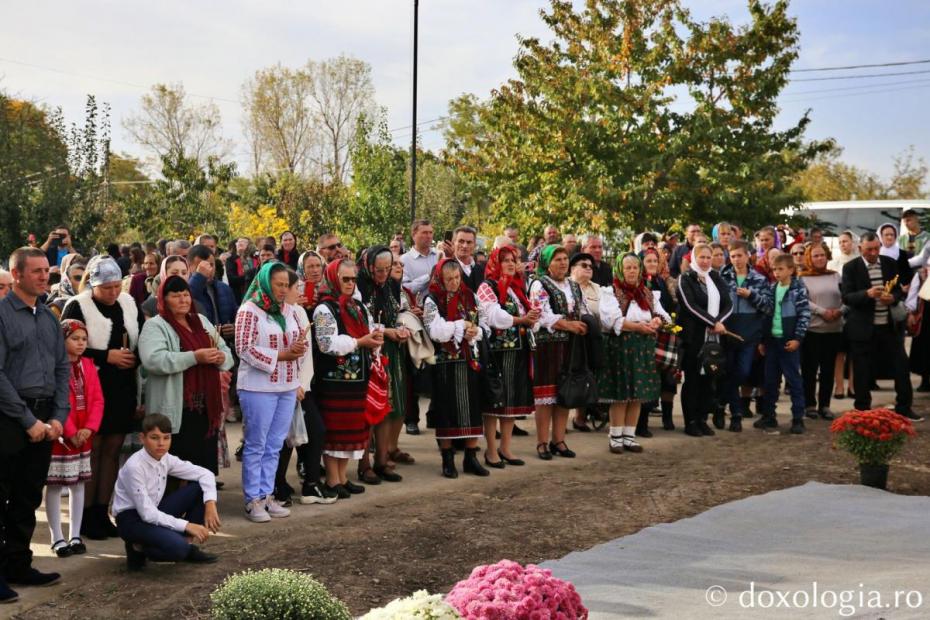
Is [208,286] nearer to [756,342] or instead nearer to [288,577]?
[756,342]

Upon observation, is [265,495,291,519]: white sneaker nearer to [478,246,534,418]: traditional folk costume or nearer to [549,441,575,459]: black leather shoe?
[478,246,534,418]: traditional folk costume

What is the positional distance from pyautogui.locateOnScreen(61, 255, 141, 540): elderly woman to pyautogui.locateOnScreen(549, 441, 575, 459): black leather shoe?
443cm

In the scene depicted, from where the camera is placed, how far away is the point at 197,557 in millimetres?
6949

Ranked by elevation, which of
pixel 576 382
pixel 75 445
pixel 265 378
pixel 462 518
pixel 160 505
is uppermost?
pixel 265 378

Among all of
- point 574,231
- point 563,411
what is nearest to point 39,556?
point 563,411

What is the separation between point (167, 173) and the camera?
102ft

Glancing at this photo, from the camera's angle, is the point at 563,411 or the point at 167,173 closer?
the point at 563,411

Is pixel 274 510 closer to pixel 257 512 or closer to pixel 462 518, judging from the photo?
pixel 257 512

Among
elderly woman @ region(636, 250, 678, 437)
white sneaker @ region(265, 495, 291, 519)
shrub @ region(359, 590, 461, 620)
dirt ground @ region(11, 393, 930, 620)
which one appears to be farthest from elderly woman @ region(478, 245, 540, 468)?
shrub @ region(359, 590, 461, 620)

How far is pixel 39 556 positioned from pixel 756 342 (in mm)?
8146

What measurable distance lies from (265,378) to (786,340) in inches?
258

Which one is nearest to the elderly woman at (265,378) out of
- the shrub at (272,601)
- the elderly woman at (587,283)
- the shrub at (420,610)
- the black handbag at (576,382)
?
the black handbag at (576,382)

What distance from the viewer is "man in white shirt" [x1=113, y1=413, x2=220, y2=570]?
678 cm

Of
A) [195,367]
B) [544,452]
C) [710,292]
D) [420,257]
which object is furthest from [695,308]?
[195,367]
